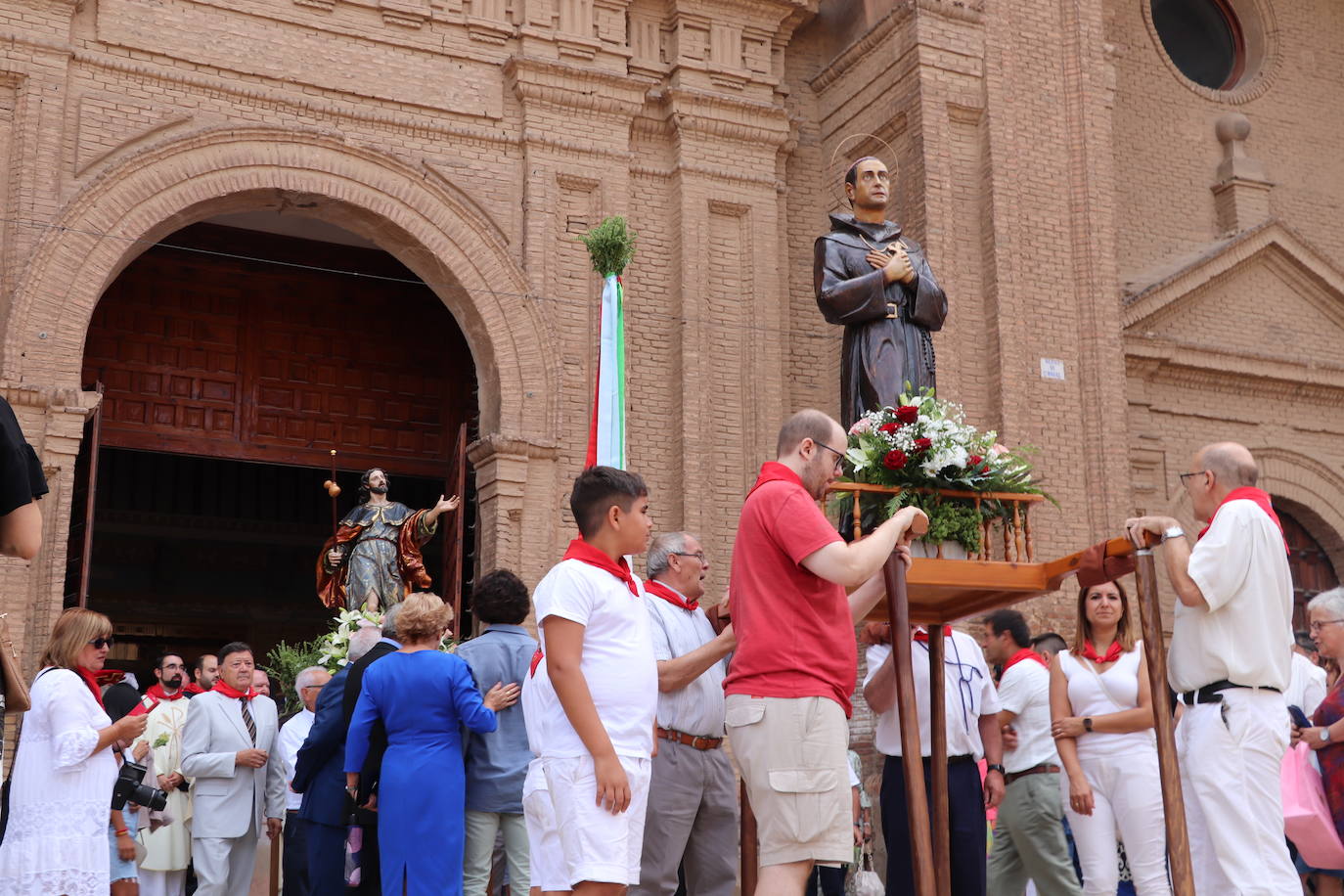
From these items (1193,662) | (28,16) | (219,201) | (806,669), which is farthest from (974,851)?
(28,16)

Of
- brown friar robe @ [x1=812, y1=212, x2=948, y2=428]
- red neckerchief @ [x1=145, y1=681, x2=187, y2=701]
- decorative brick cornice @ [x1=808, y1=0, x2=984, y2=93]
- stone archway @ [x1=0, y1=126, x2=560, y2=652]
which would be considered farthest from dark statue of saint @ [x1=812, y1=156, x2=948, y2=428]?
decorative brick cornice @ [x1=808, y1=0, x2=984, y2=93]

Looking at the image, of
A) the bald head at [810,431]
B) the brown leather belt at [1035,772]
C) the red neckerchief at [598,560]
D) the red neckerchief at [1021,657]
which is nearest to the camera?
the red neckerchief at [598,560]

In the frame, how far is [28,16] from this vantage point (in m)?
11.6

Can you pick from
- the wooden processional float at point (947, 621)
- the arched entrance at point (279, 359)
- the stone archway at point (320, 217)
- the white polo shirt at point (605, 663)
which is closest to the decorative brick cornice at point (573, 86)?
the stone archway at point (320, 217)

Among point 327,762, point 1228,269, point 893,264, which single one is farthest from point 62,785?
point 1228,269

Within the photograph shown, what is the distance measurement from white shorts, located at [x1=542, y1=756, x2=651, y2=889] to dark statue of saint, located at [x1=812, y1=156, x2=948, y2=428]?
9.97ft

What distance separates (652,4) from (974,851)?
32.7 ft

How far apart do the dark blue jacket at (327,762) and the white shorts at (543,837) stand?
2.01m

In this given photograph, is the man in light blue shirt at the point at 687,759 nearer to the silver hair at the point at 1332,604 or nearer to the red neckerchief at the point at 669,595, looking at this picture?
the red neckerchief at the point at 669,595

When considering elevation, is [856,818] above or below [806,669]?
below

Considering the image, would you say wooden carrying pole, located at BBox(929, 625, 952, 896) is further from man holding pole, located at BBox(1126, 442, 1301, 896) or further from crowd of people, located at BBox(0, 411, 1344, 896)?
man holding pole, located at BBox(1126, 442, 1301, 896)

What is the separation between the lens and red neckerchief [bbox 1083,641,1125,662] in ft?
21.7

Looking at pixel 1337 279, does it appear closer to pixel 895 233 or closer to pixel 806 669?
pixel 895 233

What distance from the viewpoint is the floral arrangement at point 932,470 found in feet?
18.8
